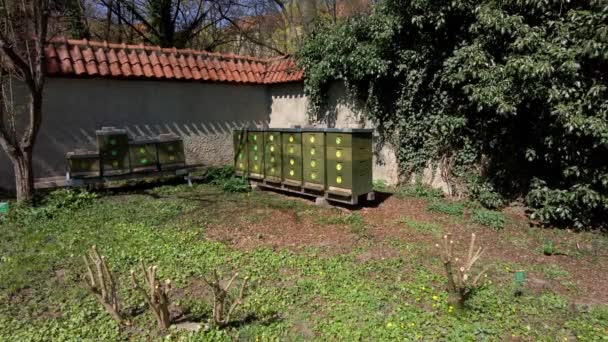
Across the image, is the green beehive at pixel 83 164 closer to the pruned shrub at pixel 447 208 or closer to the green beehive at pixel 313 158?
the green beehive at pixel 313 158

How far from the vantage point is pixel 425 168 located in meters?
7.89

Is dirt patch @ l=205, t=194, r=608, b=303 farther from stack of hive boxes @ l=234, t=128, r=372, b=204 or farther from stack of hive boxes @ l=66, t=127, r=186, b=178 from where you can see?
stack of hive boxes @ l=66, t=127, r=186, b=178

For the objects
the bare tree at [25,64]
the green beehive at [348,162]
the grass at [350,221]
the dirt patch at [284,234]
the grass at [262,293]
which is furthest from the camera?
the green beehive at [348,162]

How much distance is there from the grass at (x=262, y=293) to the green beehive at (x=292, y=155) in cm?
173

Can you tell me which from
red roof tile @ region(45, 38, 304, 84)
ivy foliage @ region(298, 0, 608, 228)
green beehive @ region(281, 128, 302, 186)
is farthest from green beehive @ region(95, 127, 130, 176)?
ivy foliage @ region(298, 0, 608, 228)

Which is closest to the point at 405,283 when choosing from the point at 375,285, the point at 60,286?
the point at 375,285

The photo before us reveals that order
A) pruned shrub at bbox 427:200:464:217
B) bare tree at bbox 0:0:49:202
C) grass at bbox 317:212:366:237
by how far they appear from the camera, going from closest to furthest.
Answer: grass at bbox 317:212:366:237 → bare tree at bbox 0:0:49:202 → pruned shrub at bbox 427:200:464:217

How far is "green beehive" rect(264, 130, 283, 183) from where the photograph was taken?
738 centimetres

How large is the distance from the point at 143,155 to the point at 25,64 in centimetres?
250

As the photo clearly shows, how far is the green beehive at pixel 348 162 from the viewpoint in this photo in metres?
6.13

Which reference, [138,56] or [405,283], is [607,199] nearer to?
[405,283]

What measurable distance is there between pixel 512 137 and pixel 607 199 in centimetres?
175

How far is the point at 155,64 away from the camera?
8.80 m

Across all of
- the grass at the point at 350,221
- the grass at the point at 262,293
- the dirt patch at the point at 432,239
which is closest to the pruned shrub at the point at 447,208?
the dirt patch at the point at 432,239
